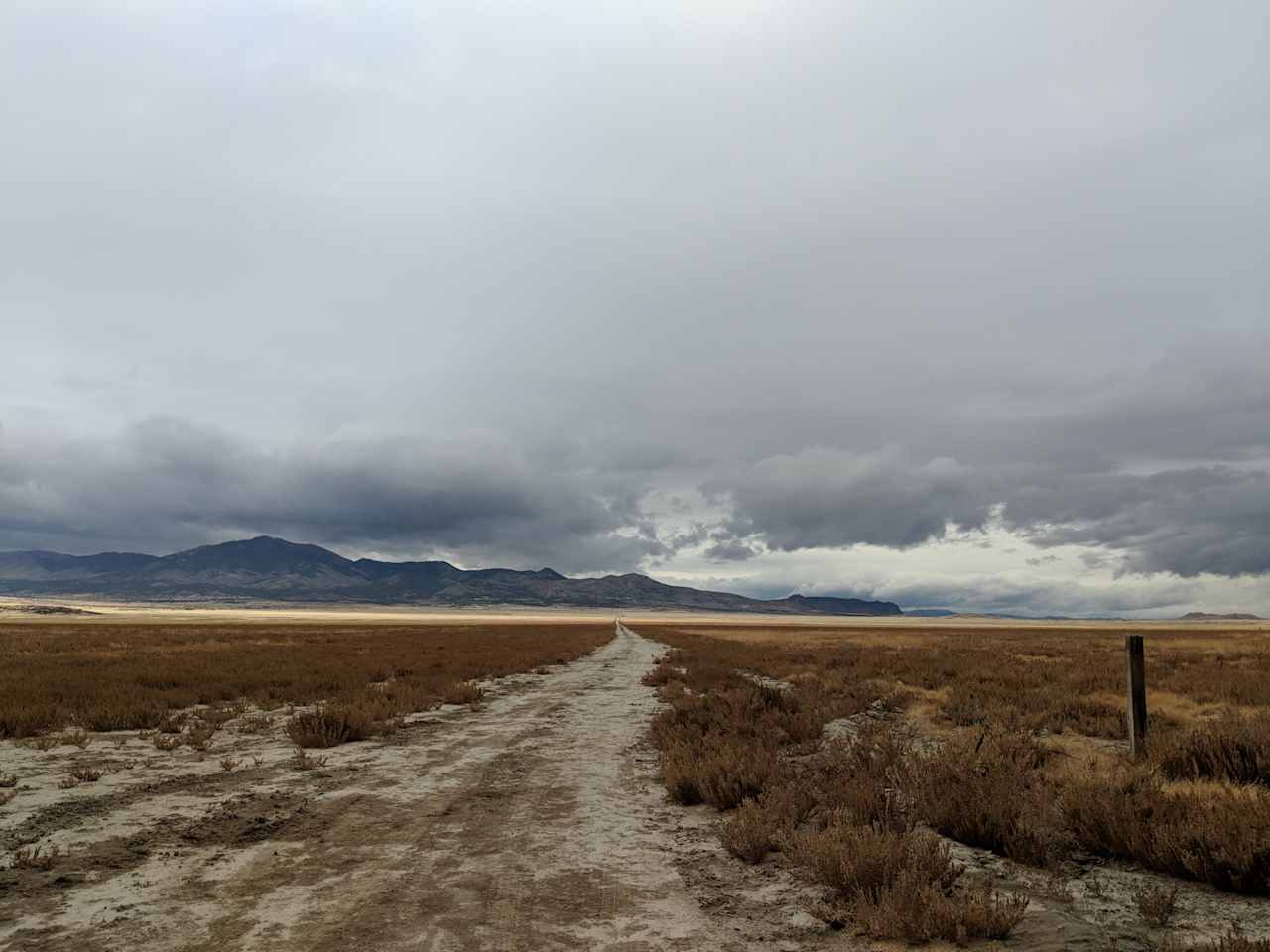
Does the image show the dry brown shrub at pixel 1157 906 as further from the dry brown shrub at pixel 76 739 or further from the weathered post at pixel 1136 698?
the dry brown shrub at pixel 76 739

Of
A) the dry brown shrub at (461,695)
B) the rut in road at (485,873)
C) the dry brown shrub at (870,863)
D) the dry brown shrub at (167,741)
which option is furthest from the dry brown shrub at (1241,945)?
the dry brown shrub at (461,695)

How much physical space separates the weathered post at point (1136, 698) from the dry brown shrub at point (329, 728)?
12.7 metres

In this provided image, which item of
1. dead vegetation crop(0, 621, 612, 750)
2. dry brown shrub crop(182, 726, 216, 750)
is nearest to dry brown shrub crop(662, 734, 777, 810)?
dead vegetation crop(0, 621, 612, 750)

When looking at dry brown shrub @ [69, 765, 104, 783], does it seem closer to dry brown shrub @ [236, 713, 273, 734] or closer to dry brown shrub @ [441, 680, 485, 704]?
dry brown shrub @ [236, 713, 273, 734]

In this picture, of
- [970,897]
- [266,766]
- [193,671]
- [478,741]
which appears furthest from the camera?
[193,671]

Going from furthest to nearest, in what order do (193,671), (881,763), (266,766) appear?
(193,671), (266,766), (881,763)

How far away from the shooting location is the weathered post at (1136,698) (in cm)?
992

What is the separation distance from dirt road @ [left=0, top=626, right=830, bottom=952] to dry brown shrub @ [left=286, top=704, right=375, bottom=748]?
5.19 feet

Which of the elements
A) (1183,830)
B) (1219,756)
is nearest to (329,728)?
(1183,830)

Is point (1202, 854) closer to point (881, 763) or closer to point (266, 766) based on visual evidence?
point (881, 763)

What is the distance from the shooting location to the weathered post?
9.92m

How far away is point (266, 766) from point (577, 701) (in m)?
10.6

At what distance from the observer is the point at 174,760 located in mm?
11031

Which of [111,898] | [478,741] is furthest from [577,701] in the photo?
[111,898]
